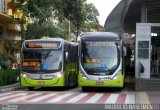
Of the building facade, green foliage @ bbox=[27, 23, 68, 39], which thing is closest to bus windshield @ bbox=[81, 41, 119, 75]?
green foliage @ bbox=[27, 23, 68, 39]

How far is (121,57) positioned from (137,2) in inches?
249

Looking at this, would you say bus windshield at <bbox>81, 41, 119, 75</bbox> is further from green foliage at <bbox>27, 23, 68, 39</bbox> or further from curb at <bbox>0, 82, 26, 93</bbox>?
green foliage at <bbox>27, 23, 68, 39</bbox>

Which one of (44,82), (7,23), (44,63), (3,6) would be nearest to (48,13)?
(3,6)

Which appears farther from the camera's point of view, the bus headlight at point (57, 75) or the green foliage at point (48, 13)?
the green foliage at point (48, 13)

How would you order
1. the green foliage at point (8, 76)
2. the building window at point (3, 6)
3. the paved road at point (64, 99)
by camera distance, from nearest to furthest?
the paved road at point (64, 99) → the green foliage at point (8, 76) → the building window at point (3, 6)

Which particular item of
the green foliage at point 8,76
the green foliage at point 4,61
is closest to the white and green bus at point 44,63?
the green foliage at point 8,76

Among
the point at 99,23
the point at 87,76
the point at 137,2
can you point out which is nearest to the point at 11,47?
the point at 137,2

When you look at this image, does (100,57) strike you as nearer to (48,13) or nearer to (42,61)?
(42,61)

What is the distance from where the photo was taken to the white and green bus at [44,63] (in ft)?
99.2

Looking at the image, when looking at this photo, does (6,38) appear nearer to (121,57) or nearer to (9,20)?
(9,20)

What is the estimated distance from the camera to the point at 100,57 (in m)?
29.4

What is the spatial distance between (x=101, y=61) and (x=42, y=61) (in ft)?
11.3

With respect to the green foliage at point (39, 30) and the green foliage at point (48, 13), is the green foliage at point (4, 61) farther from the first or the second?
the green foliage at point (39, 30)

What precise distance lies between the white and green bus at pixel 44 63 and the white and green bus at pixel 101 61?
4.75 feet
